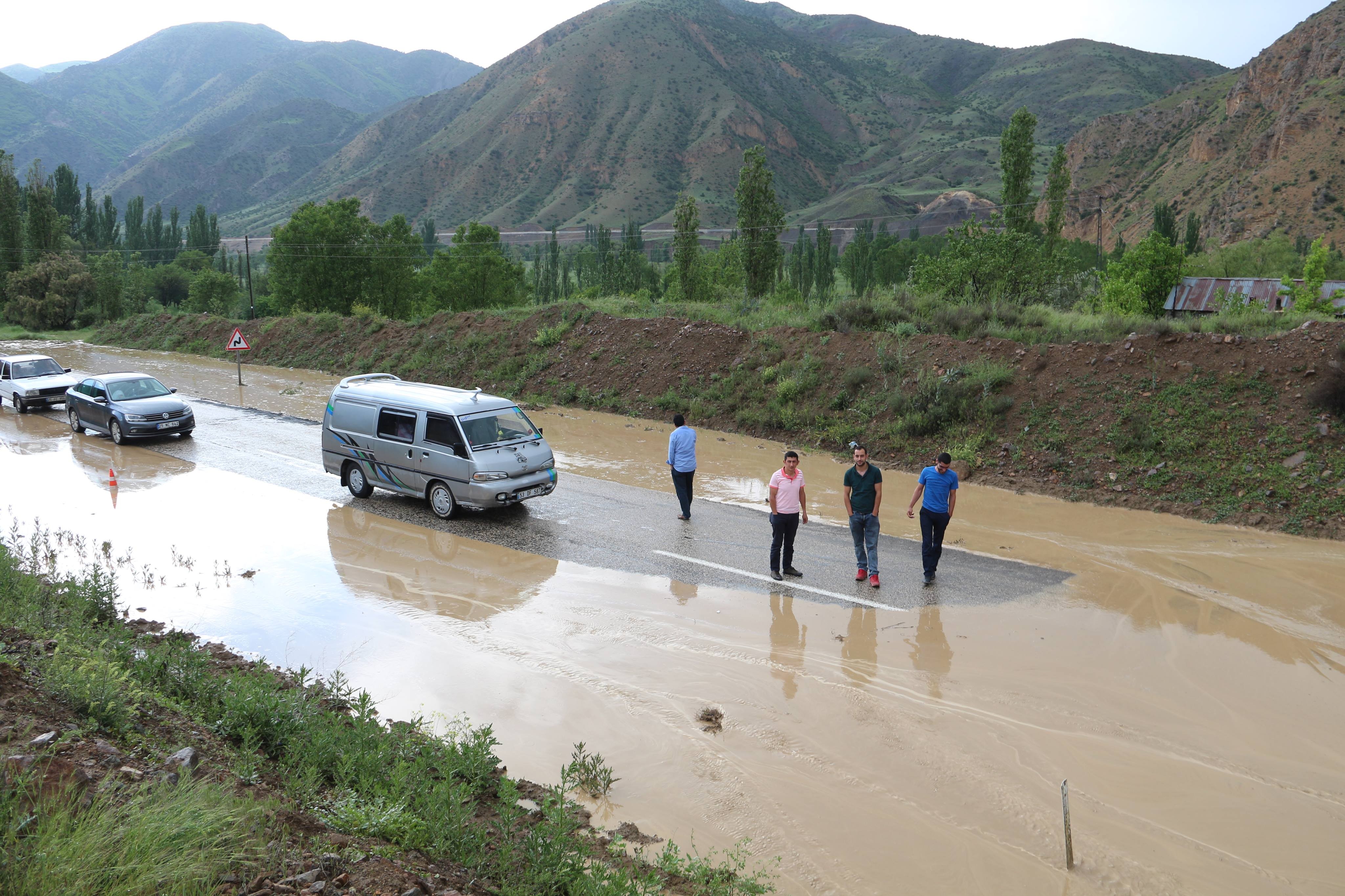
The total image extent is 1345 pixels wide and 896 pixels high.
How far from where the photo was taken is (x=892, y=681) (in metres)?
8.69

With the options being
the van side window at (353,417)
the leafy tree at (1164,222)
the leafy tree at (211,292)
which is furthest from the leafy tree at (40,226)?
the leafy tree at (1164,222)

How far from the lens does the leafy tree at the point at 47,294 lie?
203ft

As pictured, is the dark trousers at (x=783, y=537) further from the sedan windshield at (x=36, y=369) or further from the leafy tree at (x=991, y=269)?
the sedan windshield at (x=36, y=369)

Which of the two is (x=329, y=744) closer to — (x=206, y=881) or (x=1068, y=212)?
(x=206, y=881)

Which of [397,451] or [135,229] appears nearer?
[397,451]

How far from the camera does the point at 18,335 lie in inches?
2297

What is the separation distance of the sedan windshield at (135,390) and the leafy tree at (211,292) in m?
62.1

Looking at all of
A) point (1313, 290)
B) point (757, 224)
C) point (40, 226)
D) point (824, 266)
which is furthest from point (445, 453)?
point (40, 226)

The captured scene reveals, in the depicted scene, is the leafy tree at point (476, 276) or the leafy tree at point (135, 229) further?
the leafy tree at point (135, 229)

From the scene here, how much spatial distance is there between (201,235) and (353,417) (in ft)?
379

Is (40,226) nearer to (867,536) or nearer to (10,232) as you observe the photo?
(10,232)

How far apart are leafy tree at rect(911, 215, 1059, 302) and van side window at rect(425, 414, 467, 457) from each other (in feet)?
56.9

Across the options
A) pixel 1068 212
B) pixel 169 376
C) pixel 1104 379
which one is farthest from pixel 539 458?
pixel 1068 212

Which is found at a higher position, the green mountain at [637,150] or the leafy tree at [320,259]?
the green mountain at [637,150]
